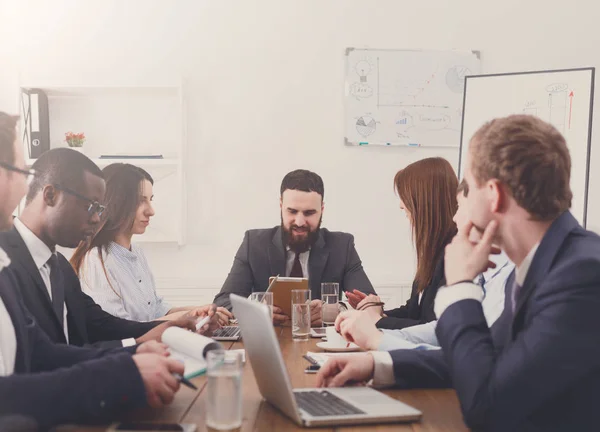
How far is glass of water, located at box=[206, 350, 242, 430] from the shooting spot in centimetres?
116

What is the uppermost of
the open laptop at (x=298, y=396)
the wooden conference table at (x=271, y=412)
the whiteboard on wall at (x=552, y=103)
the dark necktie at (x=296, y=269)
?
the whiteboard on wall at (x=552, y=103)

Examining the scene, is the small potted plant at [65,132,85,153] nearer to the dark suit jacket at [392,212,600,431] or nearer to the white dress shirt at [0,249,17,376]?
the white dress shirt at [0,249,17,376]

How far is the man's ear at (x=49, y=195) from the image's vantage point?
2023 millimetres

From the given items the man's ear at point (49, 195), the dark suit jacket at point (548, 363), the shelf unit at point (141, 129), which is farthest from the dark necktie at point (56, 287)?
the shelf unit at point (141, 129)

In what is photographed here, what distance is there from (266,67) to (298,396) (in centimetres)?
308

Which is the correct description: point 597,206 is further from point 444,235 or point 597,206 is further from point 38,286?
point 38,286

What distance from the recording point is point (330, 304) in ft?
8.32

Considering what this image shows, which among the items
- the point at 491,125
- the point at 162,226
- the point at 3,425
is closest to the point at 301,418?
the point at 3,425

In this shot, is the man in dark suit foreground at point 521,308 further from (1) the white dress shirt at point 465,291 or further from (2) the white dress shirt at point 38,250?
(2) the white dress shirt at point 38,250

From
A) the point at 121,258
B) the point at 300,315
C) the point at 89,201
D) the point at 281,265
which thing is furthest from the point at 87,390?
the point at 281,265

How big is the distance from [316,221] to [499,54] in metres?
1.79

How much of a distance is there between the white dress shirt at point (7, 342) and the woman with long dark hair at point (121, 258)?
4.31 feet

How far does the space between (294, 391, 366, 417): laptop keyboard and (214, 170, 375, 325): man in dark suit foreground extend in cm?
185

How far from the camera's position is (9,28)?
404 centimetres
